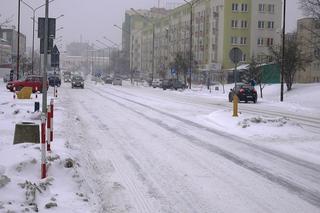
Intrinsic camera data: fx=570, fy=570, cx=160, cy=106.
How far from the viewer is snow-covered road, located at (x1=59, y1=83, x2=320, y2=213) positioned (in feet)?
28.1

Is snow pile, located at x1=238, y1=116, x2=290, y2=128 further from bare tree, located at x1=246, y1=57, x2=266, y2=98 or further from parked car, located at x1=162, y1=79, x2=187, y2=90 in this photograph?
parked car, located at x1=162, y1=79, x2=187, y2=90

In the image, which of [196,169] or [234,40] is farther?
[234,40]

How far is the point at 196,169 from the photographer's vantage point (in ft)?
37.2

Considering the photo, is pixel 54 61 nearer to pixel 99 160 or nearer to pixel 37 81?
pixel 99 160

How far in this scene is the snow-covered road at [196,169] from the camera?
8570 millimetres

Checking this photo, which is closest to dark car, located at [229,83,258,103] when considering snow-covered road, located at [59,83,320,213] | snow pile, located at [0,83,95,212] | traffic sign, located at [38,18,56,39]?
snow-covered road, located at [59,83,320,213]

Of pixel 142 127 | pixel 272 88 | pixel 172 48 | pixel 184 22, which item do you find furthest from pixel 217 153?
pixel 172 48

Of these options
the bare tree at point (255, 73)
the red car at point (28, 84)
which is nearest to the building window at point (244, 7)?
the bare tree at point (255, 73)

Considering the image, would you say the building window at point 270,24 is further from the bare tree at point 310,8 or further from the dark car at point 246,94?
the dark car at point 246,94

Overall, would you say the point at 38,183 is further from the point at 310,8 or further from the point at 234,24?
the point at 234,24

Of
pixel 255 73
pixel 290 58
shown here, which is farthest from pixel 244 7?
pixel 290 58

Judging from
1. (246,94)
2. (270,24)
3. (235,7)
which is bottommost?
(246,94)

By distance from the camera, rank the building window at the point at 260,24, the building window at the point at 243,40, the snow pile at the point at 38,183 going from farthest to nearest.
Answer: the building window at the point at 260,24 → the building window at the point at 243,40 → the snow pile at the point at 38,183

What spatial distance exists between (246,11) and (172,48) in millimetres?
41707
